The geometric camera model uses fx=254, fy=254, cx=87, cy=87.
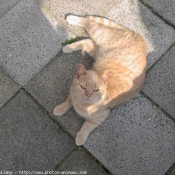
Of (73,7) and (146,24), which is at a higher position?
(73,7)

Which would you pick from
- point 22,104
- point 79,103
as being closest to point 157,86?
point 79,103

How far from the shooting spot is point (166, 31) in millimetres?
3402

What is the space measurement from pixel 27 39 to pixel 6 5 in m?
0.58

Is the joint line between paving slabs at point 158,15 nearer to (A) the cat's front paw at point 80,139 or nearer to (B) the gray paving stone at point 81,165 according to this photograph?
(A) the cat's front paw at point 80,139

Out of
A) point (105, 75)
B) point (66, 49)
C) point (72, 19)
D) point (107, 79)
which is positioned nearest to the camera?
point (105, 75)

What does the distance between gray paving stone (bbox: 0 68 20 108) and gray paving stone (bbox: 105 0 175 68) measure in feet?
5.07

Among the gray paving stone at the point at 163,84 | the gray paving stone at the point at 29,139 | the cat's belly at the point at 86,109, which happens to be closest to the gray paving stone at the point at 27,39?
the gray paving stone at the point at 29,139

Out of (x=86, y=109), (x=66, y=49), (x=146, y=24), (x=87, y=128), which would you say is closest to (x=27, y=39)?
(x=66, y=49)

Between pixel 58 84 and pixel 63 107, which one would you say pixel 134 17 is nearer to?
pixel 58 84

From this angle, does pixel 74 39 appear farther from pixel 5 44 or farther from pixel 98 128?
pixel 98 128

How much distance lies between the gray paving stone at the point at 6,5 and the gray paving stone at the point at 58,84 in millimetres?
958

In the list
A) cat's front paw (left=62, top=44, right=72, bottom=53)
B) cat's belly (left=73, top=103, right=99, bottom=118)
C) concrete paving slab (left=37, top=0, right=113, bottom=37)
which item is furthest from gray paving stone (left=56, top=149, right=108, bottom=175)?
concrete paving slab (left=37, top=0, right=113, bottom=37)

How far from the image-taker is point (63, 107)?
297cm

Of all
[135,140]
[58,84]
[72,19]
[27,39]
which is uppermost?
[27,39]
